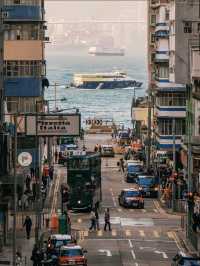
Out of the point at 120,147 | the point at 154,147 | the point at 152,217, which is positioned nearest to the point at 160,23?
the point at 154,147

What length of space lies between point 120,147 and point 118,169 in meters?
26.1

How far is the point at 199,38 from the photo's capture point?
6850 centimetres

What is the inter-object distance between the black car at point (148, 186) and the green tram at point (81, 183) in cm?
919

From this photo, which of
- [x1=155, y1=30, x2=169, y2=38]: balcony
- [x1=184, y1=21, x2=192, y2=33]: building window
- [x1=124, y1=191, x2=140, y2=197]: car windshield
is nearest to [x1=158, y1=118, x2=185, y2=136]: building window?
[x1=155, y1=30, x2=169, y2=38]: balcony

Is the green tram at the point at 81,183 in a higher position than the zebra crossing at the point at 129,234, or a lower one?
higher

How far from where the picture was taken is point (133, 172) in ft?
346

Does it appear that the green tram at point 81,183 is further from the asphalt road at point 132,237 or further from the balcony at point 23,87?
the balcony at point 23,87

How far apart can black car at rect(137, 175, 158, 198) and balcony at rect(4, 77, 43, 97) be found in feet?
31.6

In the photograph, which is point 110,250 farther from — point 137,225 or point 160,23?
point 160,23

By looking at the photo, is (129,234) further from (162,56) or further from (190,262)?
(162,56)

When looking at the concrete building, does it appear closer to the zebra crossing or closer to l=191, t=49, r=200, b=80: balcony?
l=191, t=49, r=200, b=80: balcony

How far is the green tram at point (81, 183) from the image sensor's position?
82.4 m

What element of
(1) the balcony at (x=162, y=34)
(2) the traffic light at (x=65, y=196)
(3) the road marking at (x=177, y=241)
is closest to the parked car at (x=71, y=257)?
(3) the road marking at (x=177, y=241)

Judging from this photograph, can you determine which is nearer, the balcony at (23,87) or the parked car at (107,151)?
the balcony at (23,87)
